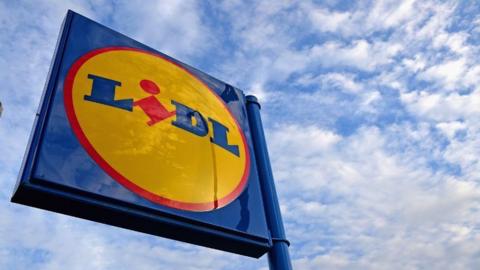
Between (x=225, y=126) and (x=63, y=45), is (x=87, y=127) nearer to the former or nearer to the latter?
(x=63, y=45)

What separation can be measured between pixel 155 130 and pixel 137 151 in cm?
28

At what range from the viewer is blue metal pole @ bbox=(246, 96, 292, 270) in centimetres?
287

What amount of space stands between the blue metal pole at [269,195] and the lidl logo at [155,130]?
19cm

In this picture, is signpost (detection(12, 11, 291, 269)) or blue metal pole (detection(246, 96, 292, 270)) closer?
signpost (detection(12, 11, 291, 269))

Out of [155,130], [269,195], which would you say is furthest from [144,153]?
[269,195]

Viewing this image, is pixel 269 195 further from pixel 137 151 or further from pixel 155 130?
pixel 137 151

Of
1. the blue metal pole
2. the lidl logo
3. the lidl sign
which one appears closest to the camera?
the lidl sign

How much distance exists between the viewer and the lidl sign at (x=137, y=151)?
2.18m

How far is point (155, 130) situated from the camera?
108 inches

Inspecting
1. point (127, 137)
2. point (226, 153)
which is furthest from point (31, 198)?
point (226, 153)

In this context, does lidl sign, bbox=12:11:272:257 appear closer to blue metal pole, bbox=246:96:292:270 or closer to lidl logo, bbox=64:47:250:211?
lidl logo, bbox=64:47:250:211

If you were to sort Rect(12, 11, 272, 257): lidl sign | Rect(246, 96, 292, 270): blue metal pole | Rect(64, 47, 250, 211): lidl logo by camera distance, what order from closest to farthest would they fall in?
Rect(12, 11, 272, 257): lidl sign → Rect(64, 47, 250, 211): lidl logo → Rect(246, 96, 292, 270): blue metal pole

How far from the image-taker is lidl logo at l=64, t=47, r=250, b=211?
2414 millimetres

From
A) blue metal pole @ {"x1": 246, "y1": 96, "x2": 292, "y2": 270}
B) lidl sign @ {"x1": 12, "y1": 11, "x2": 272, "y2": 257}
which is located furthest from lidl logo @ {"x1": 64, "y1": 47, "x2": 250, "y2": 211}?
blue metal pole @ {"x1": 246, "y1": 96, "x2": 292, "y2": 270}
